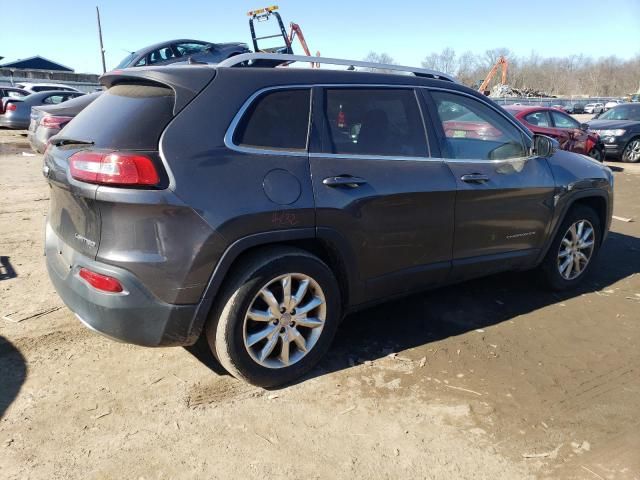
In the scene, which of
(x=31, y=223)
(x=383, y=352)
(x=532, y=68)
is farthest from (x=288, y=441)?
(x=532, y=68)

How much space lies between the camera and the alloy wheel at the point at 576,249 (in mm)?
4648

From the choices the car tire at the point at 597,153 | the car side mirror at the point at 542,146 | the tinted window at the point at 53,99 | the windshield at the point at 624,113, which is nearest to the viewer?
the car side mirror at the point at 542,146

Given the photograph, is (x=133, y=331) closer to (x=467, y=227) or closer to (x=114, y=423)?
(x=114, y=423)

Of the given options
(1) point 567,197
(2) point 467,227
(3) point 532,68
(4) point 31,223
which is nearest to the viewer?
(2) point 467,227

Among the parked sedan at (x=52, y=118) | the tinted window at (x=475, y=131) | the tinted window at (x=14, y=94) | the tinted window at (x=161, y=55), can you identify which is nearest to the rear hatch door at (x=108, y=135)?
the tinted window at (x=475, y=131)

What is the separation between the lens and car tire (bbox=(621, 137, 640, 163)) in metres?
14.7

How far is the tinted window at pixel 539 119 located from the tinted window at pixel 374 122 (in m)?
9.11

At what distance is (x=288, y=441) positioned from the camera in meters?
2.65

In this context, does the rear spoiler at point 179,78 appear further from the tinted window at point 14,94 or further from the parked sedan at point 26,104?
the tinted window at point 14,94

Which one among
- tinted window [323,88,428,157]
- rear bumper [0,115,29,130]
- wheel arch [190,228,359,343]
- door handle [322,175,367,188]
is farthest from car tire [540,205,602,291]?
rear bumper [0,115,29,130]

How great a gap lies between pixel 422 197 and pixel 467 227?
0.54 metres

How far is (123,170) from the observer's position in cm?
257

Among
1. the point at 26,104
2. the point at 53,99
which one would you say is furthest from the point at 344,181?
the point at 26,104

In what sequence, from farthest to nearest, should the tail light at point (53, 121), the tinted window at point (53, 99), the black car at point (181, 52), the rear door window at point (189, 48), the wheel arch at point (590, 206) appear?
the tinted window at point (53, 99) < the rear door window at point (189, 48) < the black car at point (181, 52) < the tail light at point (53, 121) < the wheel arch at point (590, 206)
